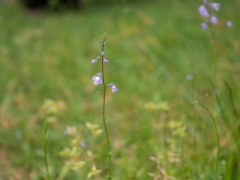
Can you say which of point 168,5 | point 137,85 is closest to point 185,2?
point 168,5

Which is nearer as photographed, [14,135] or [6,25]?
[14,135]

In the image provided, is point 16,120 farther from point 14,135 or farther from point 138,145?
point 138,145

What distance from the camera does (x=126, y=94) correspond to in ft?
9.21

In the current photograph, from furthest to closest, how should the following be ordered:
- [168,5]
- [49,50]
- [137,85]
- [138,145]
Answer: [168,5]
[49,50]
[137,85]
[138,145]

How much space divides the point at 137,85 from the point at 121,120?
50 cm

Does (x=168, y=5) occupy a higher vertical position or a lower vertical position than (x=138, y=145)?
lower

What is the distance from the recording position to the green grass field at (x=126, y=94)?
174 cm

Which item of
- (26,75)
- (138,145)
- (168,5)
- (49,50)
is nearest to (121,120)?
(138,145)

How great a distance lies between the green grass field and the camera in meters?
1.74

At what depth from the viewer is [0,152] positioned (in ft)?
7.15

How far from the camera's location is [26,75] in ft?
10.8

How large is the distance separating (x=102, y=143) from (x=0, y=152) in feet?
1.96

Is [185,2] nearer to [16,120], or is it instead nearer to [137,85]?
[137,85]

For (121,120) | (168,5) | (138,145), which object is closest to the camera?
(138,145)
